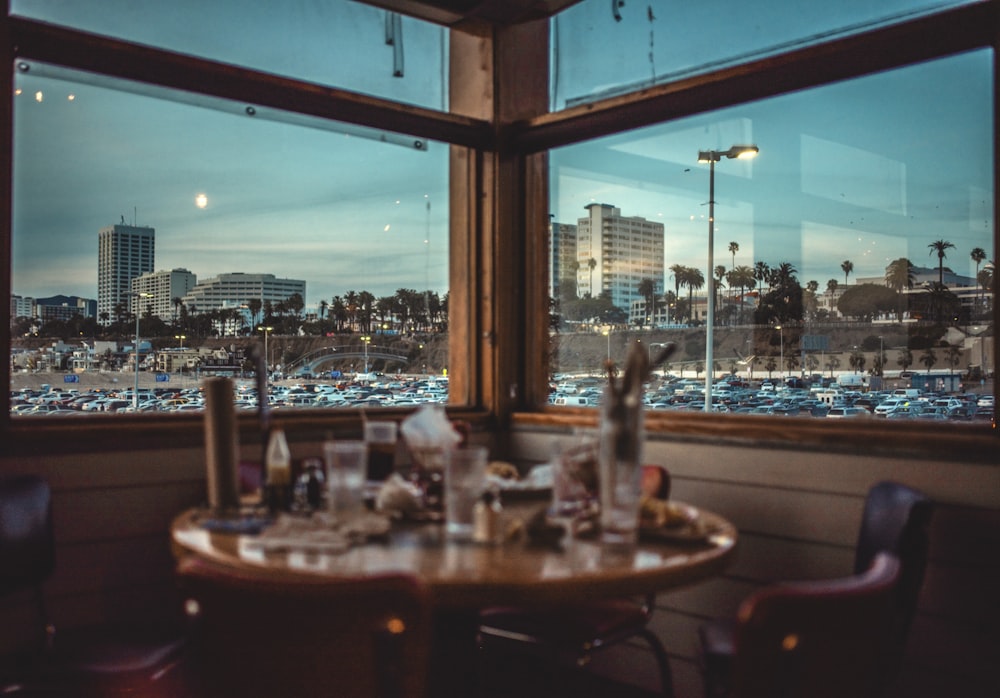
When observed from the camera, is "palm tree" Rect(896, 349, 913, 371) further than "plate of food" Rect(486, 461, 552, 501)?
Yes

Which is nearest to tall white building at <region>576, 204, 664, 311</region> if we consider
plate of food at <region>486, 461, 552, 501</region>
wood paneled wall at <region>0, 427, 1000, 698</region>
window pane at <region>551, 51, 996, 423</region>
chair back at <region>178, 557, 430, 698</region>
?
window pane at <region>551, 51, 996, 423</region>

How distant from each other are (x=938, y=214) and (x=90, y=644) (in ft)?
9.37

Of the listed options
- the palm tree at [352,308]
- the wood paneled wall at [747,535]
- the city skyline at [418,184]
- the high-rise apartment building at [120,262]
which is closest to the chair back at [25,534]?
the wood paneled wall at [747,535]

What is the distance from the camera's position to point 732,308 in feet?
11.3

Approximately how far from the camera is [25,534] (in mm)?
2373

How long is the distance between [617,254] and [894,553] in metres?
2.12

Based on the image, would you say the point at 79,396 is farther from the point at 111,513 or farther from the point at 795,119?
the point at 795,119

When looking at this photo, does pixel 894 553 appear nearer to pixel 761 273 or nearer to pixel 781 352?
pixel 781 352

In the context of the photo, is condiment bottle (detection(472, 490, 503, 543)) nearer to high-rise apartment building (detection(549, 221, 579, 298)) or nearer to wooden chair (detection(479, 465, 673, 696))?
wooden chair (detection(479, 465, 673, 696))

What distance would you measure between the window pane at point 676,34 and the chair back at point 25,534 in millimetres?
2725

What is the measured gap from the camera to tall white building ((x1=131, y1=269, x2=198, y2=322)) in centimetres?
325

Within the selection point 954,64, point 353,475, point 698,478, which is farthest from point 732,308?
point 353,475

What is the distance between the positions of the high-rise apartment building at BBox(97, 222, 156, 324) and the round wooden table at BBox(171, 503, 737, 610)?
5.33ft

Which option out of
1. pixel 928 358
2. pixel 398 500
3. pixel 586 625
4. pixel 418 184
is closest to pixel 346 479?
pixel 398 500
